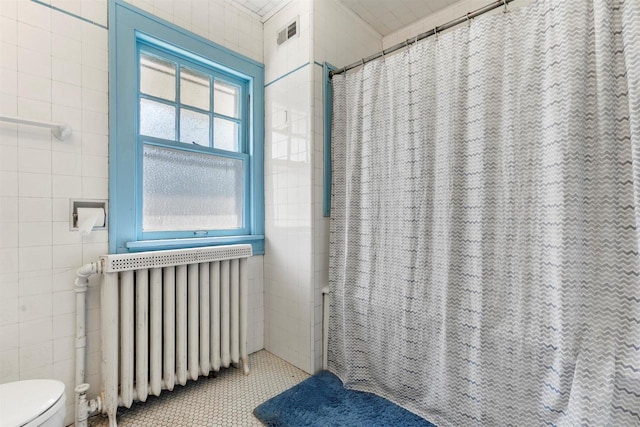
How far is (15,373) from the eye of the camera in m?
1.29

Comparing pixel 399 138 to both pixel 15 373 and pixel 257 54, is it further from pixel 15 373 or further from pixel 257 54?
pixel 15 373

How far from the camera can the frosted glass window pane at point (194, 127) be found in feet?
6.05

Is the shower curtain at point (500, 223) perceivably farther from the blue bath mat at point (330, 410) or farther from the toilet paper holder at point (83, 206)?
the toilet paper holder at point (83, 206)

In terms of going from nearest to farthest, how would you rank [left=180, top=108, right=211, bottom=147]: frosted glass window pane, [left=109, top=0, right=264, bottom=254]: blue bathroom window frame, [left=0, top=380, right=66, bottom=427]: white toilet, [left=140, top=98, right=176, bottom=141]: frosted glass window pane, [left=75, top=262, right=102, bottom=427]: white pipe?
[left=0, top=380, right=66, bottom=427]: white toilet, [left=75, top=262, right=102, bottom=427]: white pipe, [left=109, top=0, right=264, bottom=254]: blue bathroom window frame, [left=140, top=98, right=176, bottom=141]: frosted glass window pane, [left=180, top=108, right=211, bottom=147]: frosted glass window pane

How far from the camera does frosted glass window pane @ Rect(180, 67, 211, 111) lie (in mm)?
1855

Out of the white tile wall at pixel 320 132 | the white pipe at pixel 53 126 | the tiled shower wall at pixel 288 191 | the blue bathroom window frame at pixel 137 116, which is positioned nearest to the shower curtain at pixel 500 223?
the white tile wall at pixel 320 132

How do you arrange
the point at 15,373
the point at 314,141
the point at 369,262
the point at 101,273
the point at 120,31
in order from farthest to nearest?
1. the point at 314,141
2. the point at 369,262
3. the point at 120,31
4. the point at 101,273
5. the point at 15,373

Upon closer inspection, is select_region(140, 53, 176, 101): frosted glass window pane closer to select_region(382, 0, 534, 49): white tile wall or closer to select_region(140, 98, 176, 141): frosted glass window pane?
select_region(140, 98, 176, 141): frosted glass window pane

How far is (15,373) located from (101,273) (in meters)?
0.51

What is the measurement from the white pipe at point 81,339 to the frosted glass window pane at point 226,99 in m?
1.19

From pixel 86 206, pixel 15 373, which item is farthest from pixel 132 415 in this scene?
pixel 86 206

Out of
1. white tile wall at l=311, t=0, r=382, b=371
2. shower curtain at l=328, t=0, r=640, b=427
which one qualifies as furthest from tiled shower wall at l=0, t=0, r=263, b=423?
shower curtain at l=328, t=0, r=640, b=427

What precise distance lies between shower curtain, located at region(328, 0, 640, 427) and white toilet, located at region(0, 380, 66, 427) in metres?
1.30

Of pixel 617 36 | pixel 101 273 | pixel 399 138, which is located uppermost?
pixel 617 36
